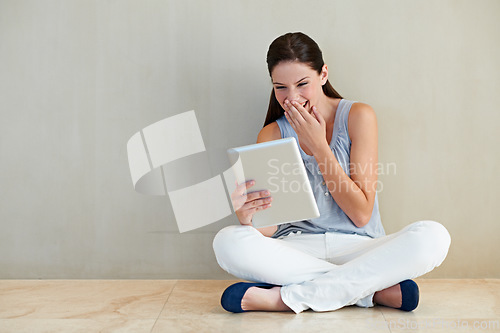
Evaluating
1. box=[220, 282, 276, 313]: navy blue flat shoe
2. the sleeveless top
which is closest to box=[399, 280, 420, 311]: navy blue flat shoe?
the sleeveless top

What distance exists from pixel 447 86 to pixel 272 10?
612 mm

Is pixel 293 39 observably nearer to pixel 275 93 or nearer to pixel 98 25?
pixel 275 93

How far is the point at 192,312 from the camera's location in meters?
1.34

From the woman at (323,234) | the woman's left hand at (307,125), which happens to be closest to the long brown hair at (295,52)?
the woman at (323,234)

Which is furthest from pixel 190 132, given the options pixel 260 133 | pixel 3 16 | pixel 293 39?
pixel 3 16

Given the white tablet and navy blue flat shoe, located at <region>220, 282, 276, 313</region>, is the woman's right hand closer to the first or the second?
the white tablet

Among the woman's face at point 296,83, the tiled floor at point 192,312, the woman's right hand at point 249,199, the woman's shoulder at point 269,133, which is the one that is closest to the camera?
the tiled floor at point 192,312

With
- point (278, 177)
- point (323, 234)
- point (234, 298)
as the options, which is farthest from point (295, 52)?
point (234, 298)

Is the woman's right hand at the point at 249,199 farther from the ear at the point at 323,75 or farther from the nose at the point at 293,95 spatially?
the ear at the point at 323,75

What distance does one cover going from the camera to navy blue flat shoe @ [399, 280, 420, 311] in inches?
49.8

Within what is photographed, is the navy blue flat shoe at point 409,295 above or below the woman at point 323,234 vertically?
below

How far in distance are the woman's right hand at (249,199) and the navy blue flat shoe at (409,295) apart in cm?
38

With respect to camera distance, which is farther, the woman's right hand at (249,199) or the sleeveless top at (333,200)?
the sleeveless top at (333,200)

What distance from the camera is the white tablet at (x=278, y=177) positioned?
125 cm
